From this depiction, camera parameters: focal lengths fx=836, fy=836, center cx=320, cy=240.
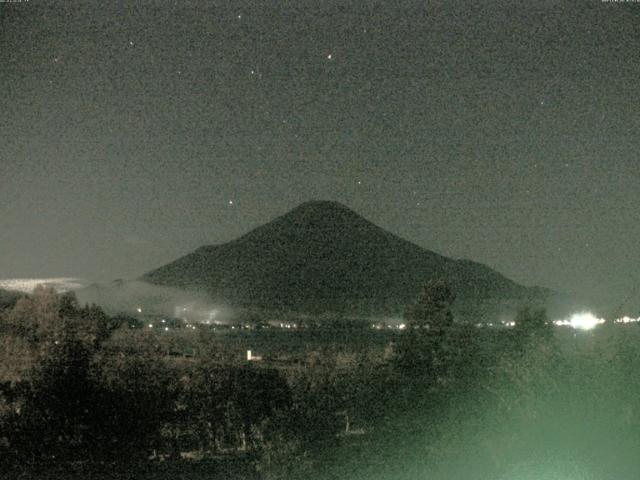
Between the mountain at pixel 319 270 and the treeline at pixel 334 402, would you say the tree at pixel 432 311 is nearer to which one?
the treeline at pixel 334 402

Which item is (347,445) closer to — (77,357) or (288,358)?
(77,357)

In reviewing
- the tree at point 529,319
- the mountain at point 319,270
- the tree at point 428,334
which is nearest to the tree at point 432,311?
the tree at point 428,334

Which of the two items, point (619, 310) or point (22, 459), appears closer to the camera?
point (619, 310)

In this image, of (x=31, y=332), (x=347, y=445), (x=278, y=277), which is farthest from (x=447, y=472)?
(x=278, y=277)

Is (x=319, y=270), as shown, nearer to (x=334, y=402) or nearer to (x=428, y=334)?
(x=428, y=334)

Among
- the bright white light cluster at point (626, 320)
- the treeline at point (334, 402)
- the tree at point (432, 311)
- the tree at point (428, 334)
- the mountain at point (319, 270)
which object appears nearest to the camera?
the treeline at point (334, 402)

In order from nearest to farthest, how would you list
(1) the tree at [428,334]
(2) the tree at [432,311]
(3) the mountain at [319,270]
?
(1) the tree at [428,334], (2) the tree at [432,311], (3) the mountain at [319,270]

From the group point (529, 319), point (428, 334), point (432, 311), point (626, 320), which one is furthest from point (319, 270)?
point (626, 320)

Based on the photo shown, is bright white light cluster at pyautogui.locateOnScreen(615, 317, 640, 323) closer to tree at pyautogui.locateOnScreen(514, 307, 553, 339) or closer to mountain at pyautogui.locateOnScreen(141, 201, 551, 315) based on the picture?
tree at pyautogui.locateOnScreen(514, 307, 553, 339)

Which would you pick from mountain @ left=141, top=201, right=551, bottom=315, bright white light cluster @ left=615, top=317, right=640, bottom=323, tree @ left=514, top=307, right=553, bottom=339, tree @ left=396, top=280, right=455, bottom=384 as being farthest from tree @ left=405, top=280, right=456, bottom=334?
mountain @ left=141, top=201, right=551, bottom=315
